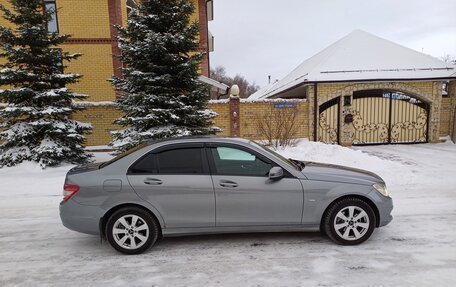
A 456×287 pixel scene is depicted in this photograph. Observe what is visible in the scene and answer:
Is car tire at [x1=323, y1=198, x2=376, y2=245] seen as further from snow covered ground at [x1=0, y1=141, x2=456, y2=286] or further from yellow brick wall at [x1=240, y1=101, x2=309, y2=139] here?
yellow brick wall at [x1=240, y1=101, x2=309, y2=139]

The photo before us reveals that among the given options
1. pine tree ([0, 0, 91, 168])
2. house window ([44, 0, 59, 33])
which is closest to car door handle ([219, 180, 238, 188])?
pine tree ([0, 0, 91, 168])

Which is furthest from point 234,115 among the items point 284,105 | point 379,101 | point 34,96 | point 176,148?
point 176,148

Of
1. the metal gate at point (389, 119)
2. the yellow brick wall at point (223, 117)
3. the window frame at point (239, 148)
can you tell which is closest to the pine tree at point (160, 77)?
the yellow brick wall at point (223, 117)

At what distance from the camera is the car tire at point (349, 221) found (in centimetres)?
373

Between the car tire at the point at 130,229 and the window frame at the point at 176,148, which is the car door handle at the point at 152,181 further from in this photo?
the car tire at the point at 130,229

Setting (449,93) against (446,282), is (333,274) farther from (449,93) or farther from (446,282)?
(449,93)

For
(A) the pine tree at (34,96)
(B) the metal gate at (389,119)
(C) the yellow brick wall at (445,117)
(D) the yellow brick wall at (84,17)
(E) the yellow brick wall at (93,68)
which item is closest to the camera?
(A) the pine tree at (34,96)

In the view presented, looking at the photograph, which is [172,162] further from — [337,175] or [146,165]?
[337,175]

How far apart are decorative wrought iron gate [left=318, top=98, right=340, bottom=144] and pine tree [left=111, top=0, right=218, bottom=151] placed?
6.65 metres

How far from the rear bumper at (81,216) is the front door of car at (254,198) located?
4.97 ft

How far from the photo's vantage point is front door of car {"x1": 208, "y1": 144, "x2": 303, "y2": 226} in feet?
11.9

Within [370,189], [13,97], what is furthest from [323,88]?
[13,97]

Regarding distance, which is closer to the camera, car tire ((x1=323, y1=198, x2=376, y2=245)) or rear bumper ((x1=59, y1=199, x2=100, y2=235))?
rear bumper ((x1=59, y1=199, x2=100, y2=235))

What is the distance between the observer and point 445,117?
1388 centimetres
